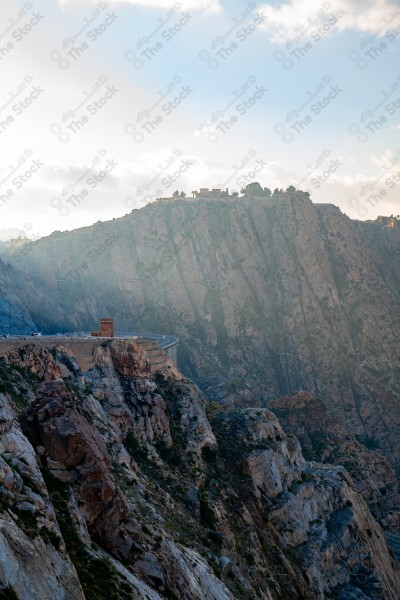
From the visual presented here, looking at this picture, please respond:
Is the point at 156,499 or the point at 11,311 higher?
the point at 11,311

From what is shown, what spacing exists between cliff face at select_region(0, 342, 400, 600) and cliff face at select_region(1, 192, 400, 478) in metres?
71.8

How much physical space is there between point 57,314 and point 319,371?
72178 millimetres

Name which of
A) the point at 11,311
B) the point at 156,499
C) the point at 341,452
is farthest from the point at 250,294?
the point at 156,499

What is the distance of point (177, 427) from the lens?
65.1m

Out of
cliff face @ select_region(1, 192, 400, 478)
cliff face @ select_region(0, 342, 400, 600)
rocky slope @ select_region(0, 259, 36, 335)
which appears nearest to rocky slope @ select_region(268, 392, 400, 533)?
cliff face @ select_region(1, 192, 400, 478)

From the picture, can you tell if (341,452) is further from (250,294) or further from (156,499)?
(250,294)

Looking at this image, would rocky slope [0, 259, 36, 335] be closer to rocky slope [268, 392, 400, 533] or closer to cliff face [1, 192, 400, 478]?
cliff face [1, 192, 400, 478]

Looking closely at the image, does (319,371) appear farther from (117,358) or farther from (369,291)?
(117,358)

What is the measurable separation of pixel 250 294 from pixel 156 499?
129695 millimetres

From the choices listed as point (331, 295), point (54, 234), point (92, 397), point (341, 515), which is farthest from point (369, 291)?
point (92, 397)

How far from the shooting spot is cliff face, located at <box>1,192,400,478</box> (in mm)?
154875

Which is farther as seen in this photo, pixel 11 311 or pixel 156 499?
pixel 11 311

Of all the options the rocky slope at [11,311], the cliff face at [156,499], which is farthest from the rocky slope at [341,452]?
the rocky slope at [11,311]

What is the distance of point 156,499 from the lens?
158ft
